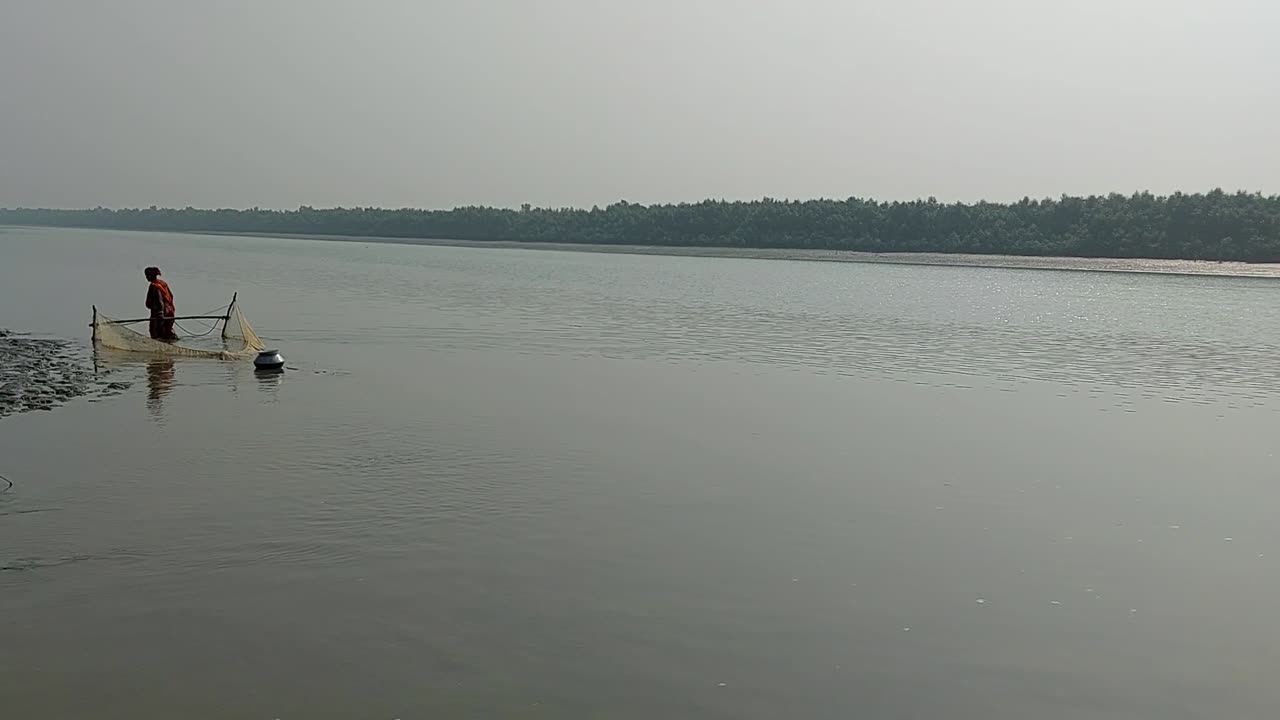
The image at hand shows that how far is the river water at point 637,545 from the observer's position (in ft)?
22.9

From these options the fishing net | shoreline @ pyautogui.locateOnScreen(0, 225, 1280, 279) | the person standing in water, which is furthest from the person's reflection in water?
shoreline @ pyautogui.locateOnScreen(0, 225, 1280, 279)

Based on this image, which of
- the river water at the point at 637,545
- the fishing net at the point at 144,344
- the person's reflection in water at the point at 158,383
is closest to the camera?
the river water at the point at 637,545

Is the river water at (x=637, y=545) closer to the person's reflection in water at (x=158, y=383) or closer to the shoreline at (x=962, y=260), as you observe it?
the person's reflection in water at (x=158, y=383)

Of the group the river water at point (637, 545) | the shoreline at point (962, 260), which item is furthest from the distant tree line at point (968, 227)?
the river water at point (637, 545)

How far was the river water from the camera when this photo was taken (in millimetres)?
6992

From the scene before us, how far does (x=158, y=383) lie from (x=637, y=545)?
13418 mm

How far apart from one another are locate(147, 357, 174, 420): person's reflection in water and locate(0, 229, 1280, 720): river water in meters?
0.15

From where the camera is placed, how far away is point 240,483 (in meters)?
11.9

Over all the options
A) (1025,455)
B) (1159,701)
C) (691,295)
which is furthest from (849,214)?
(1159,701)

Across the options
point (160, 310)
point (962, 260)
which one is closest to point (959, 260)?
point (962, 260)

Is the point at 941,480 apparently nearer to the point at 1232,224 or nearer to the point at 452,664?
the point at 452,664

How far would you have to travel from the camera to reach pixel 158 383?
1975 cm

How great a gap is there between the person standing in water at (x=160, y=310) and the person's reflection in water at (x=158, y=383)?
93cm

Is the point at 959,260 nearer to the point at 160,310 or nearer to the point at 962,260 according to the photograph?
the point at 962,260
